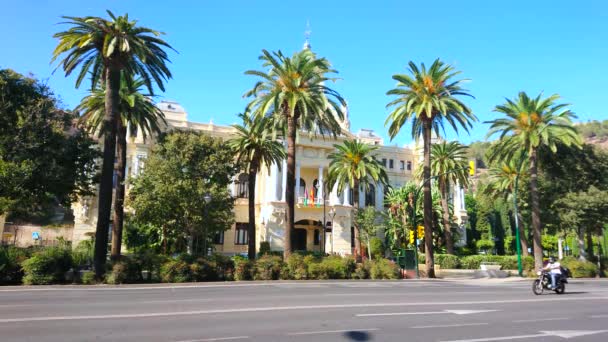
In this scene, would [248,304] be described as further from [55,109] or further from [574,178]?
[574,178]

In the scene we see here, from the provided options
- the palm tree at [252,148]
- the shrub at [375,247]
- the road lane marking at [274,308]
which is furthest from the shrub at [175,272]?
the shrub at [375,247]

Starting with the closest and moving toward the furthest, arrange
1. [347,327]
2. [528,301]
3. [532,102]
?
[347,327] < [528,301] < [532,102]

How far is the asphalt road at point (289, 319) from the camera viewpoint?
866 centimetres

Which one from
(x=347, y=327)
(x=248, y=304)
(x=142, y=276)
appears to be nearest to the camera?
(x=347, y=327)

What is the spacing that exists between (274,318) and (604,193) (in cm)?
3750

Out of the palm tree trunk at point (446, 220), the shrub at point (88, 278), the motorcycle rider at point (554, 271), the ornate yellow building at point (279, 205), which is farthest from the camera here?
the ornate yellow building at point (279, 205)

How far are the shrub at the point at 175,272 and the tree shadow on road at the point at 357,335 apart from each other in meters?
16.0

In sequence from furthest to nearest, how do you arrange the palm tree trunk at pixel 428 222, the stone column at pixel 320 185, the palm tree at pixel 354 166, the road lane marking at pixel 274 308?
1. the stone column at pixel 320 185
2. the palm tree at pixel 354 166
3. the palm tree trunk at pixel 428 222
4. the road lane marking at pixel 274 308

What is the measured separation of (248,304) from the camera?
13.4m

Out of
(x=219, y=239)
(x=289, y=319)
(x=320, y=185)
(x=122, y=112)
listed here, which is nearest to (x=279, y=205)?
(x=320, y=185)

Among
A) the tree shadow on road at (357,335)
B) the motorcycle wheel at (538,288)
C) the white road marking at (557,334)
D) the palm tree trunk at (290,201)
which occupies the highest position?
the palm tree trunk at (290,201)

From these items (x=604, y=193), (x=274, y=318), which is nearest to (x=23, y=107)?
(x=274, y=318)

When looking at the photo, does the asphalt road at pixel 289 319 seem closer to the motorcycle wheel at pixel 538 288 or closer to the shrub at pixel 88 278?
the motorcycle wheel at pixel 538 288

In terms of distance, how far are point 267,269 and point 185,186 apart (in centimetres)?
877
